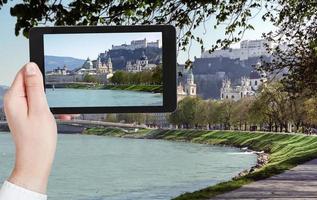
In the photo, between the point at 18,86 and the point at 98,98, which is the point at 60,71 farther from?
the point at 18,86

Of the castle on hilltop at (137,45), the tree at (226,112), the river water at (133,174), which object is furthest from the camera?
the tree at (226,112)

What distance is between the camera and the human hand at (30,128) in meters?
0.54

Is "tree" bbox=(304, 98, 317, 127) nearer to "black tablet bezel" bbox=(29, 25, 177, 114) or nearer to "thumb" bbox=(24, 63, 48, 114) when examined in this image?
"black tablet bezel" bbox=(29, 25, 177, 114)

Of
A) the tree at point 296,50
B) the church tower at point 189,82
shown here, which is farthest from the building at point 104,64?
the tree at point 296,50

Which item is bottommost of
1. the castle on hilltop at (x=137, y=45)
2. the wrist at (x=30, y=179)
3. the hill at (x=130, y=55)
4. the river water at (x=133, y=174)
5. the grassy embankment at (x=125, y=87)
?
the river water at (x=133, y=174)

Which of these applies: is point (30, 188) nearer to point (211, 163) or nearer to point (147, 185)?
point (147, 185)

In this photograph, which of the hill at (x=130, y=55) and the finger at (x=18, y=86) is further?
the hill at (x=130, y=55)

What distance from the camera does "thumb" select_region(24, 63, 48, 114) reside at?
1.85 feet

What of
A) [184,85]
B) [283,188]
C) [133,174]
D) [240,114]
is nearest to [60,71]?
[184,85]

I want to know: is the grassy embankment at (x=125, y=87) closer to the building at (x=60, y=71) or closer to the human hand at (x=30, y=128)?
the building at (x=60, y=71)

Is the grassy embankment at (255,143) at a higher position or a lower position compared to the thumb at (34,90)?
lower

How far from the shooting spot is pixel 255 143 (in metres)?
35.9

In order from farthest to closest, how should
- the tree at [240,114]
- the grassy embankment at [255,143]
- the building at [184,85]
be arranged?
1. the tree at [240,114]
2. the grassy embankment at [255,143]
3. the building at [184,85]

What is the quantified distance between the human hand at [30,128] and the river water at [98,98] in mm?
197
